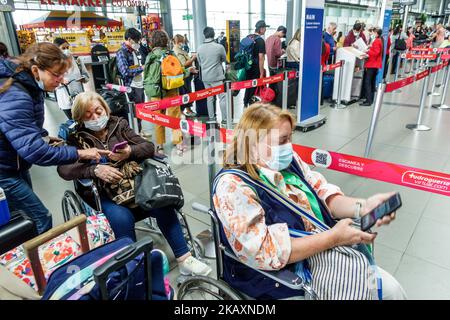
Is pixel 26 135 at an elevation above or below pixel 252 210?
above

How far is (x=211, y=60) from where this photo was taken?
5020mm

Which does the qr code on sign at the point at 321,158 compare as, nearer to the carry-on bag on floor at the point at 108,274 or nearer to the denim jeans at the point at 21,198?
the carry-on bag on floor at the point at 108,274

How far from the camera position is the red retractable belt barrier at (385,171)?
5.15 feet

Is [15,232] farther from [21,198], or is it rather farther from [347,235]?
[347,235]

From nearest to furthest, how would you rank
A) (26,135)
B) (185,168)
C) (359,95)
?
(26,135) < (185,168) < (359,95)

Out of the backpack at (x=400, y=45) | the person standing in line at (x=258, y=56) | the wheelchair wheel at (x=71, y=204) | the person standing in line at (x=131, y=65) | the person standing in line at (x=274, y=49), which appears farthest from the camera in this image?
the backpack at (x=400, y=45)

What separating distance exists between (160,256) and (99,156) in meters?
0.97

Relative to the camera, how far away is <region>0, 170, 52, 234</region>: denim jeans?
1784 millimetres

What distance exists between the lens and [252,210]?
119cm

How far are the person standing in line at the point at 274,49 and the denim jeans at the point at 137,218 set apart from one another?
5099mm

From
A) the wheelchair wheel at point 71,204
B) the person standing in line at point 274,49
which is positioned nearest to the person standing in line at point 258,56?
the person standing in line at point 274,49

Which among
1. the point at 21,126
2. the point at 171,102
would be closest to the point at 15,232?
the point at 21,126

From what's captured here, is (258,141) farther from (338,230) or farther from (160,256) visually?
(160,256)
